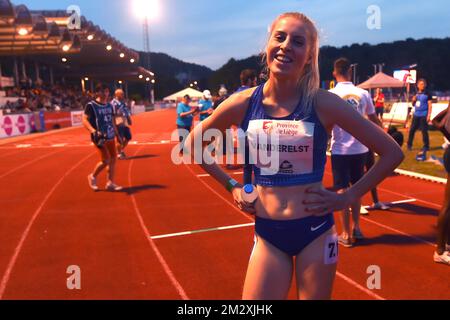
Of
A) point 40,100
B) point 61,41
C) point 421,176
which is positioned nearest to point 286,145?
point 421,176

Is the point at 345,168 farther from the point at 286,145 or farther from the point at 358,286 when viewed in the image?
the point at 286,145

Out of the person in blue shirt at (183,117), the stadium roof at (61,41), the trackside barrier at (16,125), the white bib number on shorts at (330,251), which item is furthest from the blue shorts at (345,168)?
the trackside barrier at (16,125)

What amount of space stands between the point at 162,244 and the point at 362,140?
3571 mm

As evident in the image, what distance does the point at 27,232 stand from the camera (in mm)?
5613

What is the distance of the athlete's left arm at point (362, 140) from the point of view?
75.7 inches

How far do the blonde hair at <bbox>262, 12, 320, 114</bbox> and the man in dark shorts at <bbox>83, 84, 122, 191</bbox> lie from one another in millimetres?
6210

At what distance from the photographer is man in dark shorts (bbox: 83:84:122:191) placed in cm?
769

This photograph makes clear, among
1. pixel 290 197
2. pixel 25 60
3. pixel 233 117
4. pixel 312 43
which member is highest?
pixel 25 60

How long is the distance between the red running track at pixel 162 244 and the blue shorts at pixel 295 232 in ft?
5.94

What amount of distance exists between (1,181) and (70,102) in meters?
33.5

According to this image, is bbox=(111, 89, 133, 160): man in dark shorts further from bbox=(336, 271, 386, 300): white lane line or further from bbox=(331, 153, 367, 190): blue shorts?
bbox=(336, 271, 386, 300): white lane line
